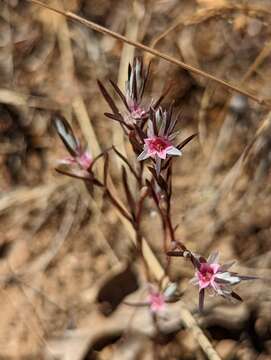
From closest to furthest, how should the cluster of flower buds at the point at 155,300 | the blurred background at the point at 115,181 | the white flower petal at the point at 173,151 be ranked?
1. the white flower petal at the point at 173,151
2. the cluster of flower buds at the point at 155,300
3. the blurred background at the point at 115,181

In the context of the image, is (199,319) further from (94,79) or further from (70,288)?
(94,79)

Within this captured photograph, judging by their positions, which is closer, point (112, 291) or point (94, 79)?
point (112, 291)

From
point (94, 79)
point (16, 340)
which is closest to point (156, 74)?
point (94, 79)

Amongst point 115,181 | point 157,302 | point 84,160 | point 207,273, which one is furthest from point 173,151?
point 115,181

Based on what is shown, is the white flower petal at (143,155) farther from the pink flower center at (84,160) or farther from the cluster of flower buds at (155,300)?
the cluster of flower buds at (155,300)

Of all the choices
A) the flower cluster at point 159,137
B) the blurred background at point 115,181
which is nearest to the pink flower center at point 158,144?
the flower cluster at point 159,137

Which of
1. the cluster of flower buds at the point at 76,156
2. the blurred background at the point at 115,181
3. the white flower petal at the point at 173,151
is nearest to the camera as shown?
the white flower petal at the point at 173,151

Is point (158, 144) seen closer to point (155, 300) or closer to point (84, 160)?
point (84, 160)

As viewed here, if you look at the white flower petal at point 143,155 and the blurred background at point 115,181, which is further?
the blurred background at point 115,181

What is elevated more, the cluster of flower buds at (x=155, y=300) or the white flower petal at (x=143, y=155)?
the white flower petal at (x=143, y=155)
